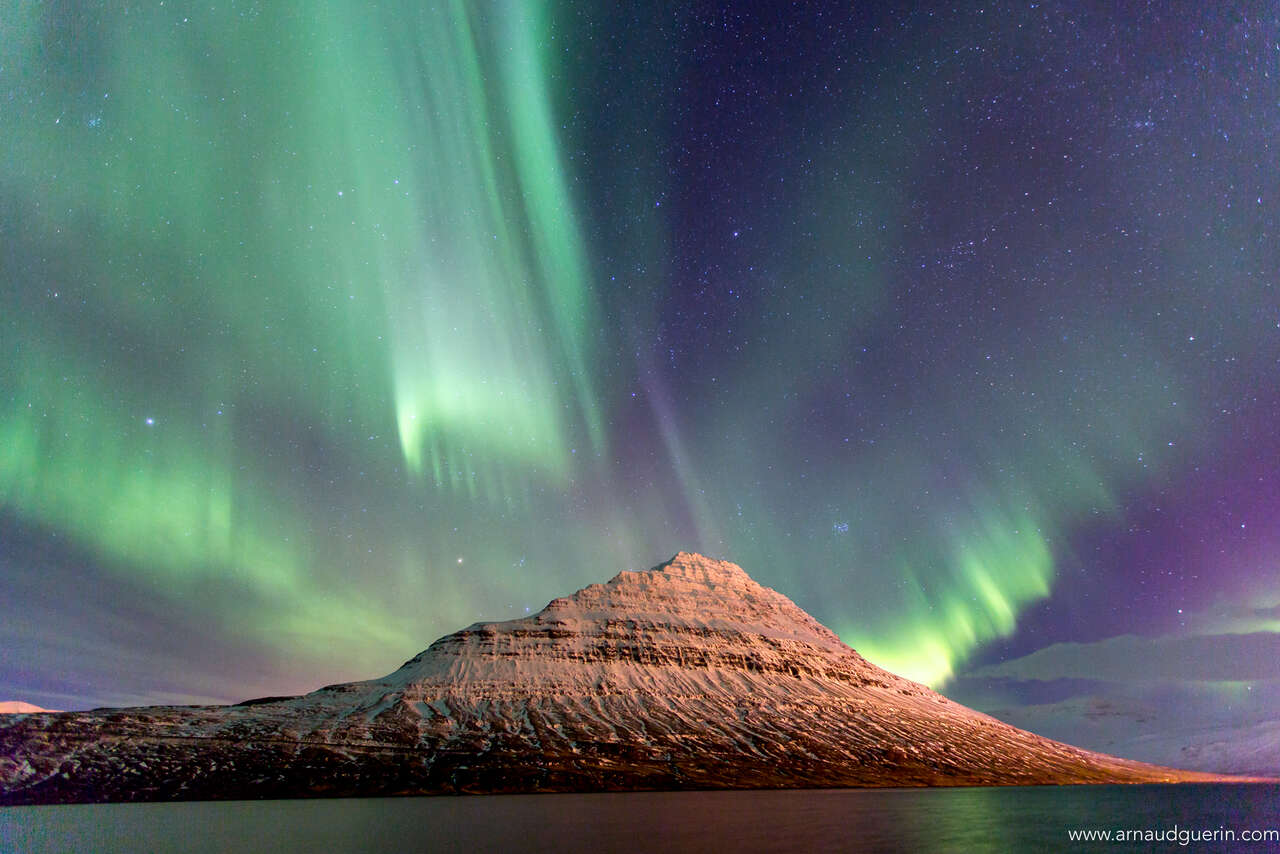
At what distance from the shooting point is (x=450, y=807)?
5527 inches

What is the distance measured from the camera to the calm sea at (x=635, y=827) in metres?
71.0

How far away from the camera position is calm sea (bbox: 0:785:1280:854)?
233 ft

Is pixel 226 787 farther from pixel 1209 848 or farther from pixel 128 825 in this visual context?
pixel 1209 848

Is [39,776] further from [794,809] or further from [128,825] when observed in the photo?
[794,809]

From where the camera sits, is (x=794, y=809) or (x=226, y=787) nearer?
(x=794, y=809)

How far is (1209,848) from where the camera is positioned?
73.0m

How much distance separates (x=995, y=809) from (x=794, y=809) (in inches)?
1613

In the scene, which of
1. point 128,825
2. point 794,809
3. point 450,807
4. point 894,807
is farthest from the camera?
point 450,807

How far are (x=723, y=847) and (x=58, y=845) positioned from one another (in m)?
77.4

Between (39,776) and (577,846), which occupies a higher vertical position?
(39,776)

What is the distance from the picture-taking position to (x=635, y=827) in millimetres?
86062

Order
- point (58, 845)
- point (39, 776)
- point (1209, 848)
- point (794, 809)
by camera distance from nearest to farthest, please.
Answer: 1. point (1209, 848)
2. point (58, 845)
3. point (794, 809)
4. point (39, 776)

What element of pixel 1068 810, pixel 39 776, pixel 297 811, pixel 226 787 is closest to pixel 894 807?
pixel 1068 810

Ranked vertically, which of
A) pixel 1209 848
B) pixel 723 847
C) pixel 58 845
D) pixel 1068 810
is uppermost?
pixel 58 845
